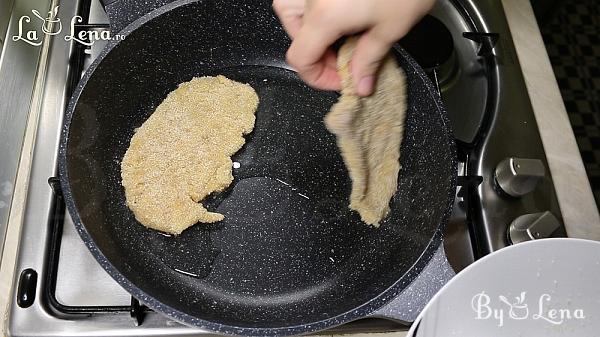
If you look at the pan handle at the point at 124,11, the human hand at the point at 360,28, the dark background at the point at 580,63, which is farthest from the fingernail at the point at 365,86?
the dark background at the point at 580,63

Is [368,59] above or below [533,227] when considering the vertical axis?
above

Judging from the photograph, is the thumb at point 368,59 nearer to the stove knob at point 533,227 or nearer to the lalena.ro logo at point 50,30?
the stove knob at point 533,227

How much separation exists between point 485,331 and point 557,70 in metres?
1.28

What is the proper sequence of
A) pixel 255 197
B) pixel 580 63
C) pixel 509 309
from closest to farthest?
pixel 509 309
pixel 255 197
pixel 580 63

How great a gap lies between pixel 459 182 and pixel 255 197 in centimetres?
30

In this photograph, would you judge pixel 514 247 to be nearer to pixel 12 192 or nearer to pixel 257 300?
pixel 257 300

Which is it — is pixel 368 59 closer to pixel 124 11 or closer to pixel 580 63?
pixel 124 11

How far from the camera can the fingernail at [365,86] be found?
697 millimetres

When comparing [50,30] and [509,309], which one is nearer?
[509,309]

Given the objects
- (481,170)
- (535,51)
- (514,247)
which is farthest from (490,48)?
(514,247)

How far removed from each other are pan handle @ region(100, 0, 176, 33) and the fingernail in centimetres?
37

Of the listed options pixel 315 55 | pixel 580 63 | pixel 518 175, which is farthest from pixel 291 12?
pixel 580 63

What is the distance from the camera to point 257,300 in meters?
0.78

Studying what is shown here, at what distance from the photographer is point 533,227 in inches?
30.1
